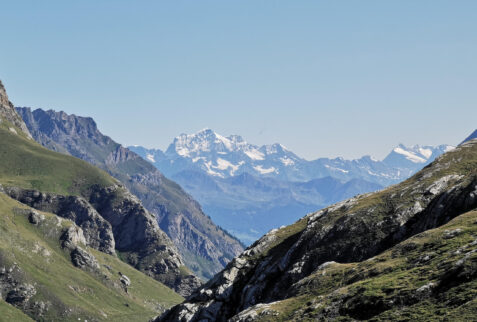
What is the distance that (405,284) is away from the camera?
64.9m

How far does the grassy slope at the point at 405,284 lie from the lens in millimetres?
56562

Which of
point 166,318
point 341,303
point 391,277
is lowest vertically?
point 166,318

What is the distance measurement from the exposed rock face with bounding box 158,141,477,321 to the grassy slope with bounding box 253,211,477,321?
320 inches

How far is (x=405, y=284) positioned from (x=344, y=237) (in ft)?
138

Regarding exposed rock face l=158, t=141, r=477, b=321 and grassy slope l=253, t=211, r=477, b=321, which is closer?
grassy slope l=253, t=211, r=477, b=321

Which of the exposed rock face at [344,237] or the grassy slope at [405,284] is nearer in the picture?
the grassy slope at [405,284]

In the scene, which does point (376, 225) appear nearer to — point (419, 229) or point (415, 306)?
point (419, 229)

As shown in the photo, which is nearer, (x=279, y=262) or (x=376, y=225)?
(x=376, y=225)

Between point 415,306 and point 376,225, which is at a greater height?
point 376,225

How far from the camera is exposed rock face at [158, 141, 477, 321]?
97562mm

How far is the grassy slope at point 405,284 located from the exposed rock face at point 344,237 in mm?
8133

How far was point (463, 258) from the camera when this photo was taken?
62500mm

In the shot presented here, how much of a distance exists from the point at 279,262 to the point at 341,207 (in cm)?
2262

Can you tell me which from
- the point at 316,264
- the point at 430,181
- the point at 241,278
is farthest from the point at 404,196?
the point at 241,278
